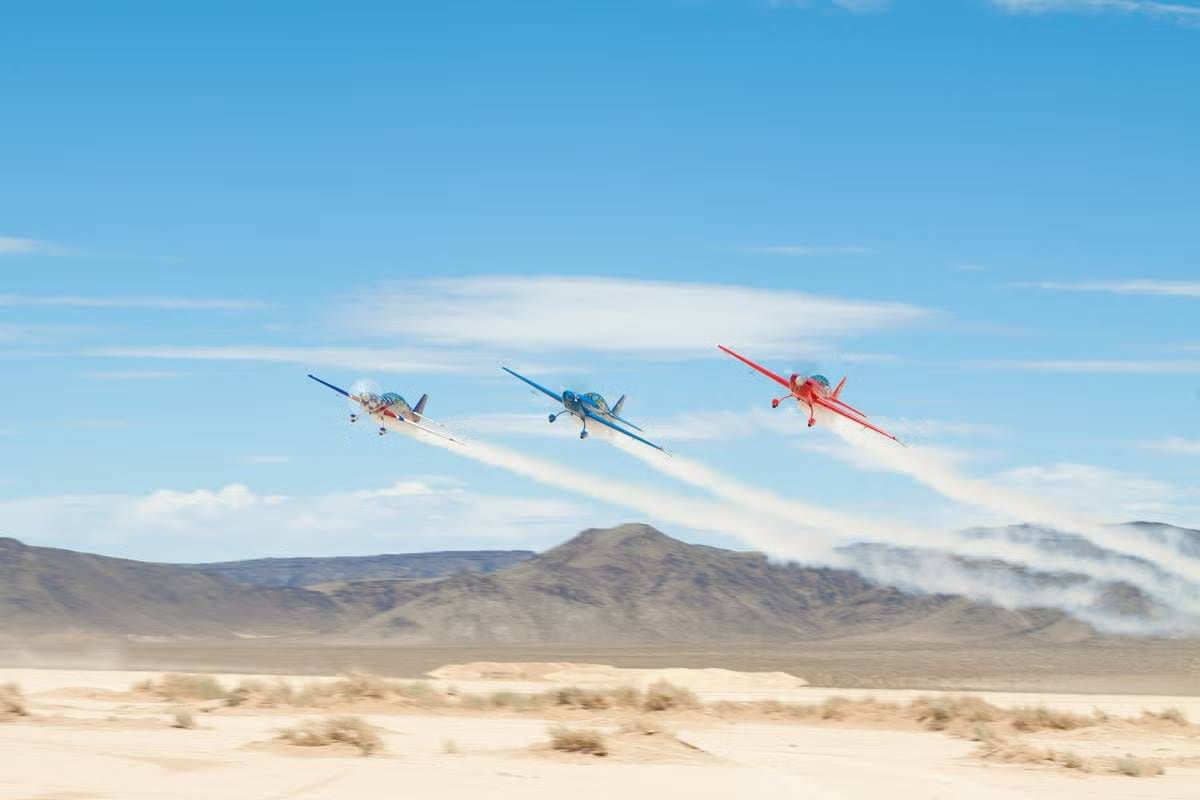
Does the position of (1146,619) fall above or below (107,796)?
above

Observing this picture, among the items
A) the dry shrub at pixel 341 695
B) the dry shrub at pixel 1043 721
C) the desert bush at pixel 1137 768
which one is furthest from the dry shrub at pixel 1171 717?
the dry shrub at pixel 341 695

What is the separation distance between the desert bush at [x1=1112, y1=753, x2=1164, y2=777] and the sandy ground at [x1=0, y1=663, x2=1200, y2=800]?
0.27m

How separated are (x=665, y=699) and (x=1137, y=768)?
17.3m

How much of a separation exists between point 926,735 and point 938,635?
12383cm

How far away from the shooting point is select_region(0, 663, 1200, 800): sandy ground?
2953 cm

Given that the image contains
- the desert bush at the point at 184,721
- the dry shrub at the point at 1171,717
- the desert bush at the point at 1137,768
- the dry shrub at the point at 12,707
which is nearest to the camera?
the desert bush at the point at 1137,768

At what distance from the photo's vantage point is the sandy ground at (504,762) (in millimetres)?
29531

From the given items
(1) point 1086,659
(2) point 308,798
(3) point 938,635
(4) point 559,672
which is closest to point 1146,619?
(3) point 938,635

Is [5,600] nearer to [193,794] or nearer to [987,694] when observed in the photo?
[987,694]

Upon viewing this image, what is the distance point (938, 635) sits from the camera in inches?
6447

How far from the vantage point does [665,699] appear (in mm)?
48500

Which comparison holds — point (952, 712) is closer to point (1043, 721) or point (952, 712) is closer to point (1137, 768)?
point (1043, 721)

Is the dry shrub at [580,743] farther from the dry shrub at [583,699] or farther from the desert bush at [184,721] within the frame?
the dry shrub at [583,699]

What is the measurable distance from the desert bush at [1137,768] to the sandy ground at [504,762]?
27 centimetres
